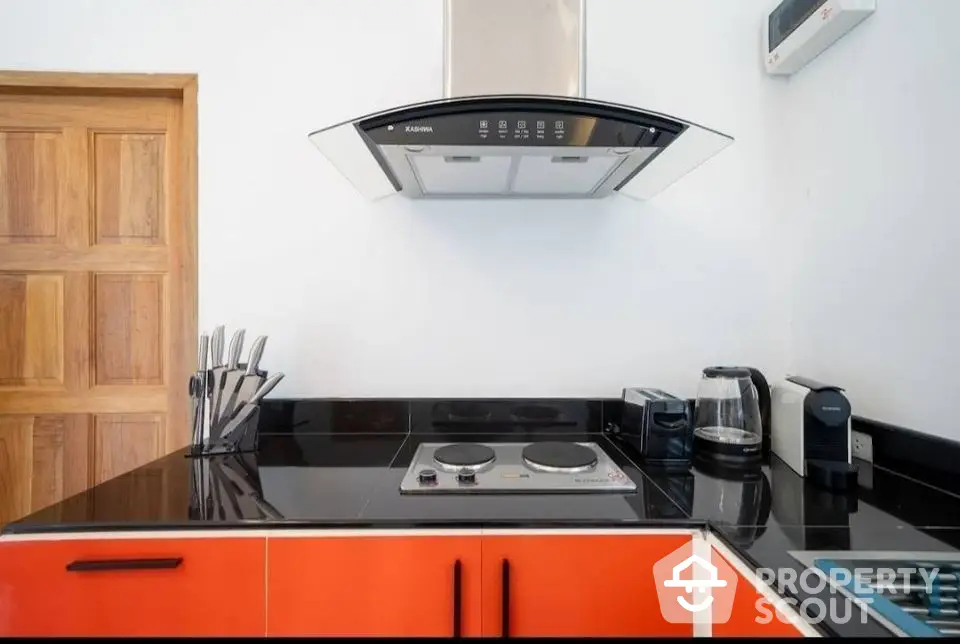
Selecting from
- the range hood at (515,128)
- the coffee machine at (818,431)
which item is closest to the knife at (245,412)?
the range hood at (515,128)

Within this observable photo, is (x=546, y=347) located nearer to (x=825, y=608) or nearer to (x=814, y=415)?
(x=814, y=415)

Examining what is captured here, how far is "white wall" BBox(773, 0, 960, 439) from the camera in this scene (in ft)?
3.50

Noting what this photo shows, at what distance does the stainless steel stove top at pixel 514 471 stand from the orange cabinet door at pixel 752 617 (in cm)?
29

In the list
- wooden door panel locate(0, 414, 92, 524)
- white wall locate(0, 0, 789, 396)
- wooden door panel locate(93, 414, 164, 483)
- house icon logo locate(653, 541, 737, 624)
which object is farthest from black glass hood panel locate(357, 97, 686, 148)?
wooden door panel locate(0, 414, 92, 524)

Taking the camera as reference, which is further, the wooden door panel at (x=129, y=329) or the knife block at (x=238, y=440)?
the wooden door panel at (x=129, y=329)

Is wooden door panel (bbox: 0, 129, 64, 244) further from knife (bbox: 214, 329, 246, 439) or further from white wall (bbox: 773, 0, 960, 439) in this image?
white wall (bbox: 773, 0, 960, 439)

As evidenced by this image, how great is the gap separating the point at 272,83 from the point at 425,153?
818 mm

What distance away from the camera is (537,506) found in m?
0.95

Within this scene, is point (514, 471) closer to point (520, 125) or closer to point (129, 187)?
point (520, 125)

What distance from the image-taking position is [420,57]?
1.56 metres

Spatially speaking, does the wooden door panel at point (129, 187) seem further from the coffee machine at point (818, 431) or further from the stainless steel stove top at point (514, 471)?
the coffee machine at point (818, 431)

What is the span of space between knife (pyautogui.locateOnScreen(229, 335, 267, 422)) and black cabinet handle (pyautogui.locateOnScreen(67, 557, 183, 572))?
1.70ft

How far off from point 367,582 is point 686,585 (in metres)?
0.60

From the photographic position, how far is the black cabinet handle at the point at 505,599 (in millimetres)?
880
